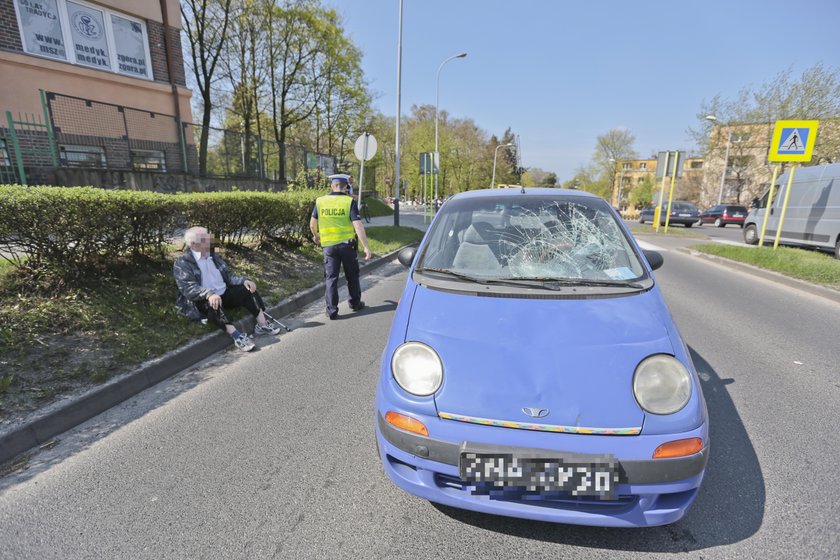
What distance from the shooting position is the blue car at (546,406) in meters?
1.71

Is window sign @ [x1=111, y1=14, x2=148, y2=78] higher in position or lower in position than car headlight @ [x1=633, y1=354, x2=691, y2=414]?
higher

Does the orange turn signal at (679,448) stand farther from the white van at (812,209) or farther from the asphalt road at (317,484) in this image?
the white van at (812,209)

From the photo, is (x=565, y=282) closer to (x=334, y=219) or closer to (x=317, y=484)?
(x=317, y=484)

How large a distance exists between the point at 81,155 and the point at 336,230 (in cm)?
869

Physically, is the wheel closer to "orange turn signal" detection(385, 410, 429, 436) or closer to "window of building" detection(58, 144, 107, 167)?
"orange turn signal" detection(385, 410, 429, 436)

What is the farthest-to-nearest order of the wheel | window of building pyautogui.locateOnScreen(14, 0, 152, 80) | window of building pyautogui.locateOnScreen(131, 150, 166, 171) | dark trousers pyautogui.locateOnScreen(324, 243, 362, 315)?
the wheel, window of building pyautogui.locateOnScreen(131, 150, 166, 171), window of building pyautogui.locateOnScreen(14, 0, 152, 80), dark trousers pyautogui.locateOnScreen(324, 243, 362, 315)

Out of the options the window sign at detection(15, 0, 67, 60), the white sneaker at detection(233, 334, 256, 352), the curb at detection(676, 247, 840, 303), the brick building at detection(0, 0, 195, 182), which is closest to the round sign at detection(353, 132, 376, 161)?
the brick building at detection(0, 0, 195, 182)

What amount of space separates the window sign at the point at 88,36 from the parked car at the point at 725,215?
101ft

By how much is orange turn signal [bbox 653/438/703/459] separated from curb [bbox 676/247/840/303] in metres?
7.23

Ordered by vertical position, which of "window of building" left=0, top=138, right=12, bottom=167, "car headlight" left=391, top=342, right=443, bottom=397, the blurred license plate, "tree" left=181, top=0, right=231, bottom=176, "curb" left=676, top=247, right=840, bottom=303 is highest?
"tree" left=181, top=0, right=231, bottom=176

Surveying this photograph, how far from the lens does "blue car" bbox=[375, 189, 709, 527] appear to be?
1.71 m

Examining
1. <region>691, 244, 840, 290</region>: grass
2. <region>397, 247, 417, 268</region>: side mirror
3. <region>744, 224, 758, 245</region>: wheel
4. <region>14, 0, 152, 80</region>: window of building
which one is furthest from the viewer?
<region>744, 224, 758, 245</region>: wheel

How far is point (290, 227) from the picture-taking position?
809 centimetres

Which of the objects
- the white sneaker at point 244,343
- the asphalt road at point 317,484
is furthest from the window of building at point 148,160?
the asphalt road at point 317,484
